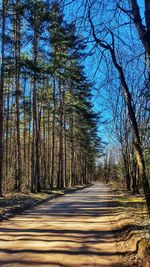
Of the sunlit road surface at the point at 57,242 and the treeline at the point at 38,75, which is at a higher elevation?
the treeline at the point at 38,75

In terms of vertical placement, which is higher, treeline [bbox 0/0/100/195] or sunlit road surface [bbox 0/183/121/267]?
treeline [bbox 0/0/100/195]

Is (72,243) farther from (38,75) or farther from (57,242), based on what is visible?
(38,75)

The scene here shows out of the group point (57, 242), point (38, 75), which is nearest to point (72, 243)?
point (57, 242)

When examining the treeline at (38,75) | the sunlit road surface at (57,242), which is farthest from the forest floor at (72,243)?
the treeline at (38,75)

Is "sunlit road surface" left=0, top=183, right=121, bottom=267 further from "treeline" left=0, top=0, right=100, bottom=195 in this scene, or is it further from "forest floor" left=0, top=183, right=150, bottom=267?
"treeline" left=0, top=0, right=100, bottom=195

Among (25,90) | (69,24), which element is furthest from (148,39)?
(25,90)

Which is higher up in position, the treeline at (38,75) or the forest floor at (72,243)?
the treeline at (38,75)

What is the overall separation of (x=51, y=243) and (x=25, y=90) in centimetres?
3295

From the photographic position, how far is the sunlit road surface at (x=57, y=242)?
7246 mm

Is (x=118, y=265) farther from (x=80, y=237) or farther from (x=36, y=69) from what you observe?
(x=36, y=69)

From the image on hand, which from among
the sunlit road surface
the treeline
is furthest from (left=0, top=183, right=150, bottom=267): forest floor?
the treeline

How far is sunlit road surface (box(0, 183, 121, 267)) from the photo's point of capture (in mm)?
7246

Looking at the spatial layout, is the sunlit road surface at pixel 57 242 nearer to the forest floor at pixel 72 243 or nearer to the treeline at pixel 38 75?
the forest floor at pixel 72 243

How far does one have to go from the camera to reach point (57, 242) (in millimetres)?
8883
